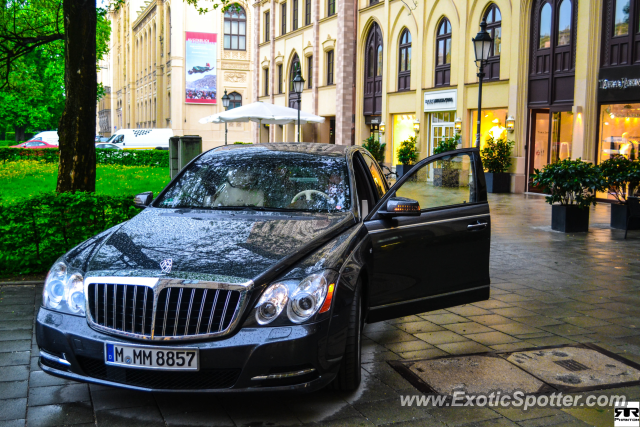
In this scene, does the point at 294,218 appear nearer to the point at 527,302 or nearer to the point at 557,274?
the point at 527,302

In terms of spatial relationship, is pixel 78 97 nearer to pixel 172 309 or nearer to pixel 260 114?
pixel 172 309

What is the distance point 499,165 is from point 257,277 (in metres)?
21.4

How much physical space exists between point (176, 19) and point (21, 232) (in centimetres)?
5528

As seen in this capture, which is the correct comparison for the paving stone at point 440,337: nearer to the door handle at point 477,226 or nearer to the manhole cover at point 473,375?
the manhole cover at point 473,375

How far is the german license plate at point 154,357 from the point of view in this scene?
3.65 m

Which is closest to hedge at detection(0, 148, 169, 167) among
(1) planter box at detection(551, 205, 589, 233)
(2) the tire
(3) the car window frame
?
(1) planter box at detection(551, 205, 589, 233)

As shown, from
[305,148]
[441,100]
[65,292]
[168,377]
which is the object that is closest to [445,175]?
[305,148]

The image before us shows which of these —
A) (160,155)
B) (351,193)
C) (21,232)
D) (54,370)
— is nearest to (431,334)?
(351,193)

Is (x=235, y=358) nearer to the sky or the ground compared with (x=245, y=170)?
nearer to the ground

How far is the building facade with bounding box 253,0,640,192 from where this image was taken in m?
20.4

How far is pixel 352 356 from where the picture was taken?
420 centimetres

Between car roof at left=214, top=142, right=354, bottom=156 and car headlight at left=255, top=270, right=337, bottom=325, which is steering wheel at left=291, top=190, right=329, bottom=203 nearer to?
car roof at left=214, top=142, right=354, bottom=156

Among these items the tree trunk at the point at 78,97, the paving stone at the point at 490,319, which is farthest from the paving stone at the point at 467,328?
the tree trunk at the point at 78,97

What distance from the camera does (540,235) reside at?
12711 mm
